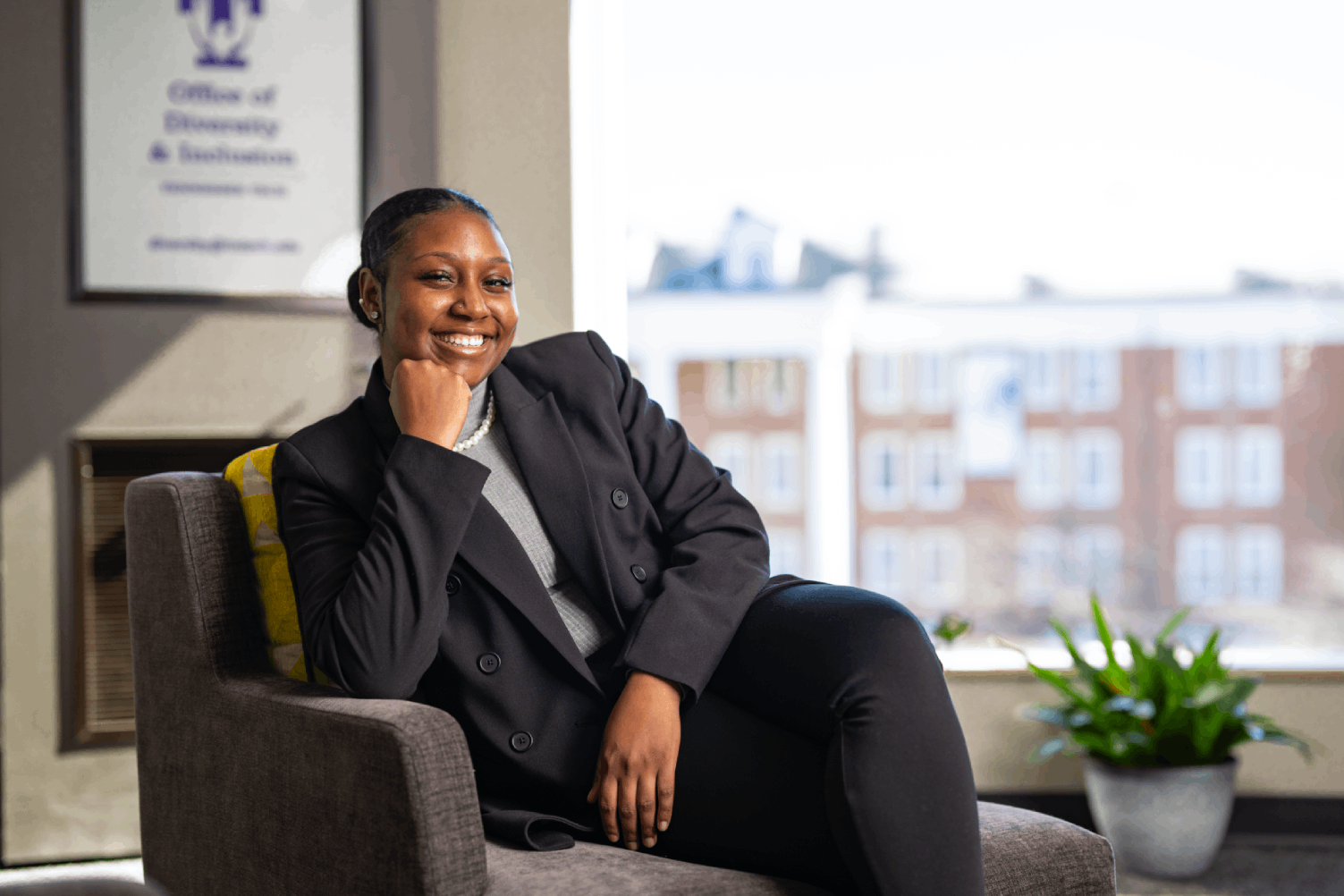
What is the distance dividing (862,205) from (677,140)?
527 mm

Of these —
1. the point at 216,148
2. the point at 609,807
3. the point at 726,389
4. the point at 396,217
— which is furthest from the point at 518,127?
the point at 609,807

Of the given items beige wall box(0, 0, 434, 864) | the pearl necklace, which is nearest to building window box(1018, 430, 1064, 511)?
the pearl necklace

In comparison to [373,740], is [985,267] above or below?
above

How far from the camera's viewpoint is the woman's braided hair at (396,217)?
4.25 ft

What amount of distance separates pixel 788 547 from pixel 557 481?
153cm

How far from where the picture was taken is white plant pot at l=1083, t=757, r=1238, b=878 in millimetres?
2096

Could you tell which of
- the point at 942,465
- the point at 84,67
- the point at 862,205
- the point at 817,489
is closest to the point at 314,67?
the point at 84,67

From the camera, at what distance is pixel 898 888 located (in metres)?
0.95

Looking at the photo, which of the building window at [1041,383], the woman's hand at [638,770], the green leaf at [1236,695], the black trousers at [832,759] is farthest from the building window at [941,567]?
the woman's hand at [638,770]

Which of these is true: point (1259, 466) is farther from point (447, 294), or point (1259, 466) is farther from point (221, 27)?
point (221, 27)

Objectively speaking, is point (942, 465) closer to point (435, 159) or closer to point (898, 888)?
point (435, 159)

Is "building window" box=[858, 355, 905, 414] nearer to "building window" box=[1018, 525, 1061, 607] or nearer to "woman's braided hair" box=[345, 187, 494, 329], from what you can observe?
"building window" box=[1018, 525, 1061, 607]

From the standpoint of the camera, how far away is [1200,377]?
2578mm

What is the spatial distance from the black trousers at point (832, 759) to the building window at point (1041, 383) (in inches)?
64.3
